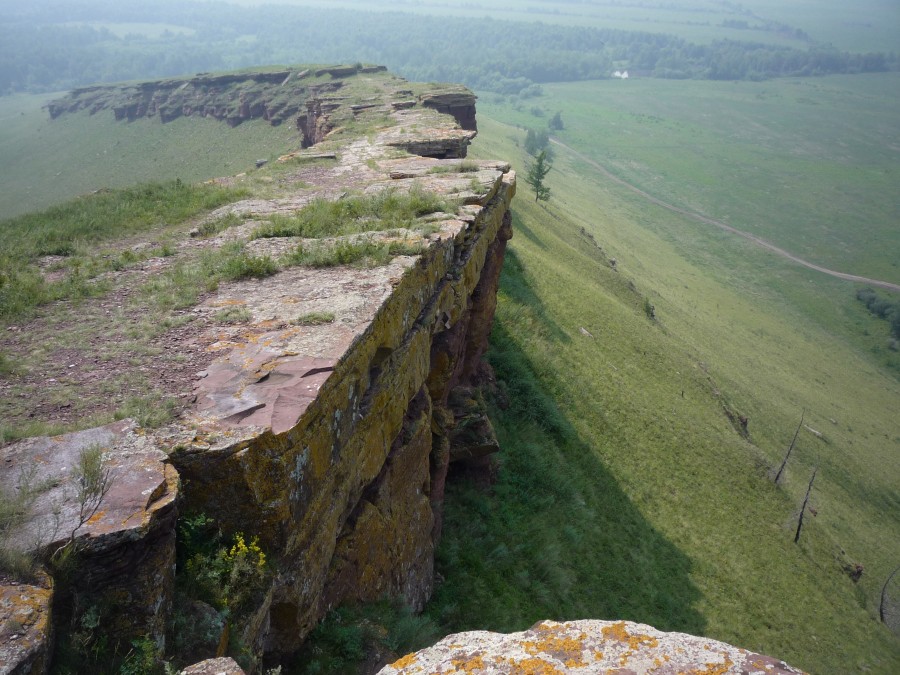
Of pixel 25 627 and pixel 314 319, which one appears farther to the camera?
pixel 314 319

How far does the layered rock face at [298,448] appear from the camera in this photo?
197 inches

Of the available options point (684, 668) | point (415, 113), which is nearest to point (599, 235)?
point (415, 113)

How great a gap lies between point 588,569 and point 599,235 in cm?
5309

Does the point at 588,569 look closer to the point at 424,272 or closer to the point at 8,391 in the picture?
the point at 424,272

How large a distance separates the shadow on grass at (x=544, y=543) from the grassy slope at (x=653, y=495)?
0.05 metres

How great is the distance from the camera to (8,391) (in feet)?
21.9

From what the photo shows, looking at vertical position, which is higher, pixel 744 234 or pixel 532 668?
pixel 532 668

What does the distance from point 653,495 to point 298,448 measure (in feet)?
56.6

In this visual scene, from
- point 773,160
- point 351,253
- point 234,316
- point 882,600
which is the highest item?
→ point 351,253

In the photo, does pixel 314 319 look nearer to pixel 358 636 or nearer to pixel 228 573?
pixel 228 573

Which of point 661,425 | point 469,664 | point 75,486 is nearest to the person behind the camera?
point 469,664

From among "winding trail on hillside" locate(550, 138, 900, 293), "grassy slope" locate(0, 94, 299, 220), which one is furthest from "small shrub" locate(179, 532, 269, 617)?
"winding trail on hillside" locate(550, 138, 900, 293)

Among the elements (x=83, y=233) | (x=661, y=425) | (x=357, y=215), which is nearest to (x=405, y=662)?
(x=357, y=215)

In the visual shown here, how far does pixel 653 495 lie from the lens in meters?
20.2
